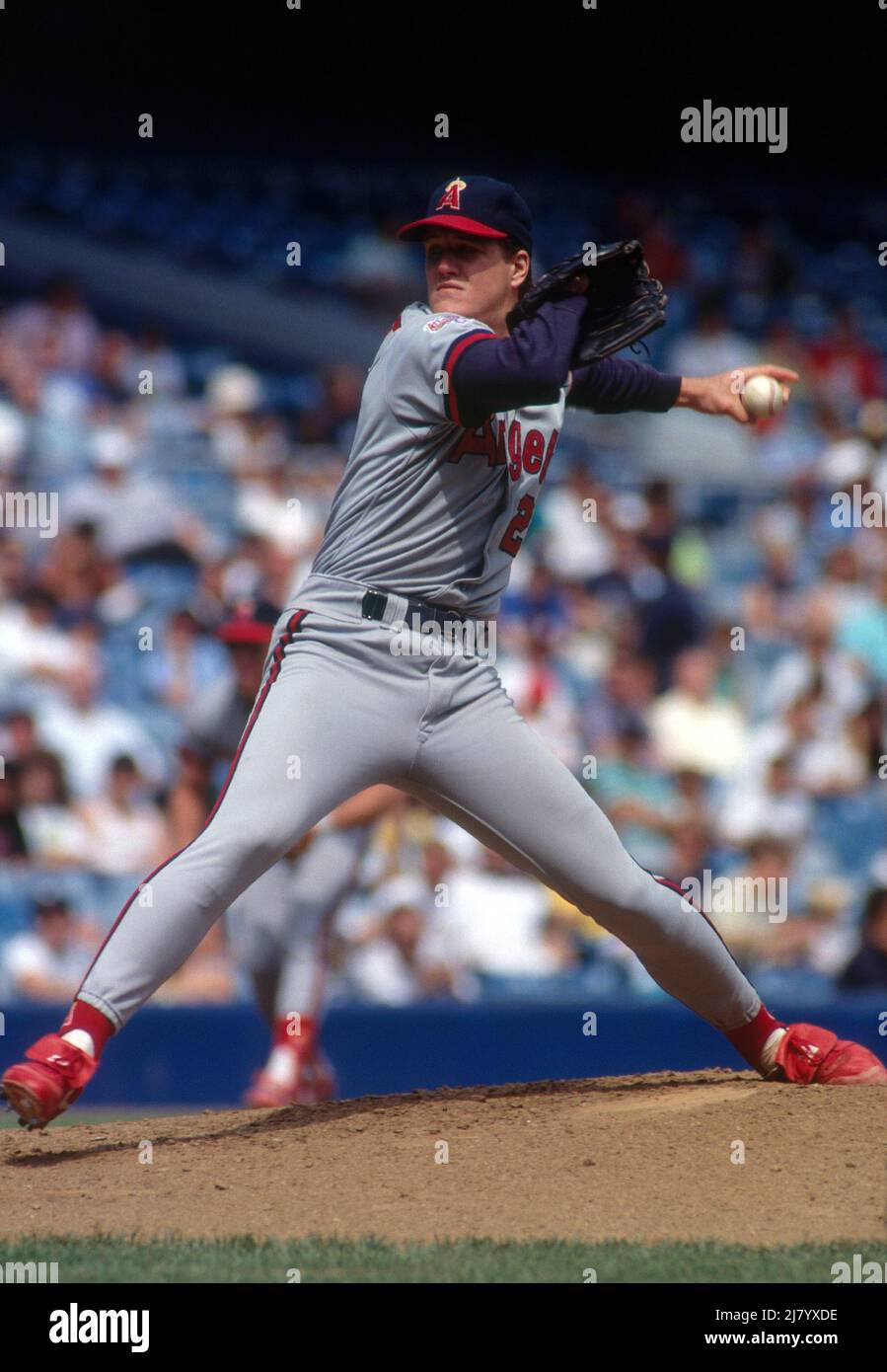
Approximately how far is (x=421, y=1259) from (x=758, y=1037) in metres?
1.28

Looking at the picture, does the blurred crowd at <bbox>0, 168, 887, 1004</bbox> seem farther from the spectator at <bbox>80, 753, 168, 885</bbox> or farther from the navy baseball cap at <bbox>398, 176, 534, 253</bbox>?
the navy baseball cap at <bbox>398, 176, 534, 253</bbox>

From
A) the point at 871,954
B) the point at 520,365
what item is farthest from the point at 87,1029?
the point at 871,954

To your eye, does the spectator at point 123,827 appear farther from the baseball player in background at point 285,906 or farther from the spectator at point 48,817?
the baseball player in background at point 285,906

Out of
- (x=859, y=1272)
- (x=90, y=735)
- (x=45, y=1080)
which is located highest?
(x=90, y=735)

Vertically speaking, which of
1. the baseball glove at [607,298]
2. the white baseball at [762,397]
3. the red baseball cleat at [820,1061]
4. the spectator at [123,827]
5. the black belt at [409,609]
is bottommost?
the red baseball cleat at [820,1061]

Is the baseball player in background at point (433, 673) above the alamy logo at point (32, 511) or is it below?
below

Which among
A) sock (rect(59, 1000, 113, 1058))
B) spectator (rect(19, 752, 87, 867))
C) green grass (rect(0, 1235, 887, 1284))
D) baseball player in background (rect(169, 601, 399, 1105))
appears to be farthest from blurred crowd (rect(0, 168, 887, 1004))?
green grass (rect(0, 1235, 887, 1284))

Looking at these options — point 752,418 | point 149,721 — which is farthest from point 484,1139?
point 149,721

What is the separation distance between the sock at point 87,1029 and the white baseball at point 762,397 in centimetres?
180

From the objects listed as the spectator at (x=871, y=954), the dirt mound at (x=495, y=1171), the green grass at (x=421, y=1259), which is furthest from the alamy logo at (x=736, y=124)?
the green grass at (x=421, y=1259)

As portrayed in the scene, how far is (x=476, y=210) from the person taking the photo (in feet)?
11.2

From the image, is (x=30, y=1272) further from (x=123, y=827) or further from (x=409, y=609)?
(x=123, y=827)

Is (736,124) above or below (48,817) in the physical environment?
above

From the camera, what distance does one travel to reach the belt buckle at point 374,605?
3389 millimetres
